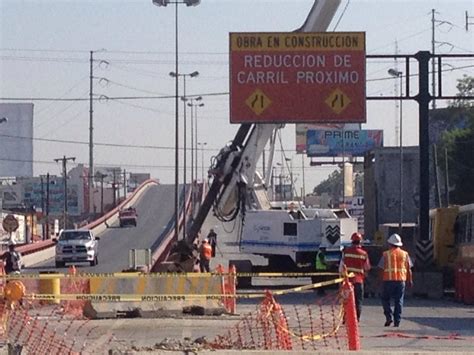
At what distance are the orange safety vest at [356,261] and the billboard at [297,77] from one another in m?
14.4

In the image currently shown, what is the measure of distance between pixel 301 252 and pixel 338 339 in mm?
22696

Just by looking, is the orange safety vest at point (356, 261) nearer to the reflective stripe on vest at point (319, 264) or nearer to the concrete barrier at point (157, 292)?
the concrete barrier at point (157, 292)

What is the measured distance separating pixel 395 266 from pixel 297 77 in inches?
589

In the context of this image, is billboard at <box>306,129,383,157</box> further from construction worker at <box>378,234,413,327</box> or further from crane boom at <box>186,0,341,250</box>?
construction worker at <box>378,234,413,327</box>

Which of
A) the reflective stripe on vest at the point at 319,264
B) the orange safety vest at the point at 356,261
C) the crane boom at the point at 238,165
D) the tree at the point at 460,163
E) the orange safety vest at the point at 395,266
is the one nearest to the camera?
the orange safety vest at the point at 356,261

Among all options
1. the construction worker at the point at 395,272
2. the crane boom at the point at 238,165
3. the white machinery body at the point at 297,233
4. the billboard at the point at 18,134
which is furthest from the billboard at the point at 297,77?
the billboard at the point at 18,134

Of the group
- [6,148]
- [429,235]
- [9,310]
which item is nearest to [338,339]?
[9,310]

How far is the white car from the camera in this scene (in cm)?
6091

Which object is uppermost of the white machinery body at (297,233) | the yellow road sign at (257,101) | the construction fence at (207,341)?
the yellow road sign at (257,101)

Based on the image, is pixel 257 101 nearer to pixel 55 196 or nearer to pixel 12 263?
pixel 12 263

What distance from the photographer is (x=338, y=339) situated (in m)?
19.2

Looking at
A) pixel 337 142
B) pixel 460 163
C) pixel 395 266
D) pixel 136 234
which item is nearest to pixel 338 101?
pixel 395 266

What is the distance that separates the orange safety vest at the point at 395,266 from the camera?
22.6m

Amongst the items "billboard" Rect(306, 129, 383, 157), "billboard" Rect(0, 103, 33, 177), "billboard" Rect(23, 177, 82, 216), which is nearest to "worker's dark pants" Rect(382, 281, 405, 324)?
"billboard" Rect(0, 103, 33, 177)
